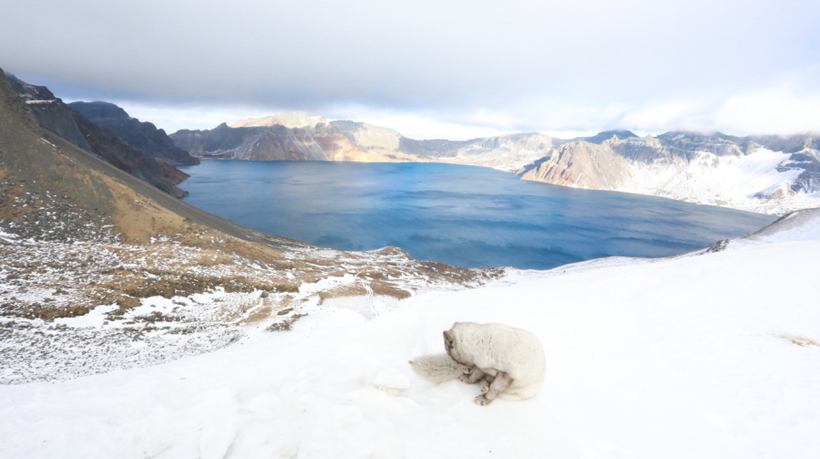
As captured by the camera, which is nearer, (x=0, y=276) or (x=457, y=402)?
(x=457, y=402)

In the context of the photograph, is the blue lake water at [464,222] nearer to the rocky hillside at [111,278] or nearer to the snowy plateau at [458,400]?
the rocky hillside at [111,278]

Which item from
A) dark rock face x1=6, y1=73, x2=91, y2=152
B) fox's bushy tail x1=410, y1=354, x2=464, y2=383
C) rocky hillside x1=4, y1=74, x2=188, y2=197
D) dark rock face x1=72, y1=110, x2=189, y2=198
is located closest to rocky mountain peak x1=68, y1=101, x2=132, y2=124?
dark rock face x1=72, y1=110, x2=189, y2=198

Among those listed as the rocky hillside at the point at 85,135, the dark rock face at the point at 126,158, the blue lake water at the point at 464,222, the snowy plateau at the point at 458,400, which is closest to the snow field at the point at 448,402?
the snowy plateau at the point at 458,400

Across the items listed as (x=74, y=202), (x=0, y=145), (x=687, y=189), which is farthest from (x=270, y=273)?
(x=687, y=189)

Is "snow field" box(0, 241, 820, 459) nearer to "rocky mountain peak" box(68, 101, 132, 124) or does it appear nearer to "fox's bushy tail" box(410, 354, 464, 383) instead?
"fox's bushy tail" box(410, 354, 464, 383)

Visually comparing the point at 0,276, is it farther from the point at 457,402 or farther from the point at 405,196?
the point at 405,196

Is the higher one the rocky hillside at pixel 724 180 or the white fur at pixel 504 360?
the rocky hillside at pixel 724 180
